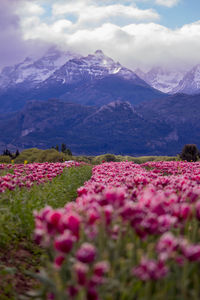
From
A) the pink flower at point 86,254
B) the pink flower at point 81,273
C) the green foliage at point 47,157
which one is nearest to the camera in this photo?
the pink flower at point 81,273

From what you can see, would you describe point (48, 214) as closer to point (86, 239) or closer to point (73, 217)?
point (73, 217)

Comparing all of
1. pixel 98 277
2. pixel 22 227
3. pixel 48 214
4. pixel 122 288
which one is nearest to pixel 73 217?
pixel 48 214

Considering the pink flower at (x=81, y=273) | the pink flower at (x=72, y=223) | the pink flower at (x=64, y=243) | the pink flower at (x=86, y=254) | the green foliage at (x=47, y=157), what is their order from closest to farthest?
1. the pink flower at (x=81, y=273)
2. the pink flower at (x=86, y=254)
3. the pink flower at (x=64, y=243)
4. the pink flower at (x=72, y=223)
5. the green foliage at (x=47, y=157)

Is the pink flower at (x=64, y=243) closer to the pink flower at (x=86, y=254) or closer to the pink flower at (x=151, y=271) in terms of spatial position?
the pink flower at (x=86, y=254)

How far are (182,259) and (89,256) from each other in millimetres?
935

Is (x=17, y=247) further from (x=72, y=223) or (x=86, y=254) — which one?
(x=86, y=254)

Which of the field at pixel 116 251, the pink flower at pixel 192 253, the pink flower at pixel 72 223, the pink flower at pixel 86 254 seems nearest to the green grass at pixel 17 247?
the field at pixel 116 251

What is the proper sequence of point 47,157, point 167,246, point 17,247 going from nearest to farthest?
1. point 167,246
2. point 17,247
3. point 47,157

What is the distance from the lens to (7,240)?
21.1 ft

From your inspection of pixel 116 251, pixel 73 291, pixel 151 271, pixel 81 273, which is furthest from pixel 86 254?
pixel 116 251

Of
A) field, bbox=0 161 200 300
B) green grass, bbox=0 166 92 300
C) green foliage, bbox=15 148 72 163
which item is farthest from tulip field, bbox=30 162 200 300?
green foliage, bbox=15 148 72 163

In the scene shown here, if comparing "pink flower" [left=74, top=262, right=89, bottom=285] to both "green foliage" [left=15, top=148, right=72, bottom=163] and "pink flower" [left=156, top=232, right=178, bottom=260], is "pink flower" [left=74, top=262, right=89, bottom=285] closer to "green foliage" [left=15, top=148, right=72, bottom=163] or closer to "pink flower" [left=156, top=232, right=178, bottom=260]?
"pink flower" [left=156, top=232, right=178, bottom=260]

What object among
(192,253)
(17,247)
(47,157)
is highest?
(47,157)

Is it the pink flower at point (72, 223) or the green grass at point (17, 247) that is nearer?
the pink flower at point (72, 223)
